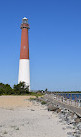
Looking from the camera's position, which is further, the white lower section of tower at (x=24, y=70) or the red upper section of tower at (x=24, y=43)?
the red upper section of tower at (x=24, y=43)

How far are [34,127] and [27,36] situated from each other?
3210cm

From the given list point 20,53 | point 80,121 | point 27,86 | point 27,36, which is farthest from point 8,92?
point 80,121

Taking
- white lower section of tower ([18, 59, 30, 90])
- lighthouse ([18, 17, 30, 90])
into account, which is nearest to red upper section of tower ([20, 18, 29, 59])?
lighthouse ([18, 17, 30, 90])

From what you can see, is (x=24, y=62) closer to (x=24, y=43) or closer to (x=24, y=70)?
(x=24, y=70)

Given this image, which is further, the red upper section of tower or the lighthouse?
the red upper section of tower

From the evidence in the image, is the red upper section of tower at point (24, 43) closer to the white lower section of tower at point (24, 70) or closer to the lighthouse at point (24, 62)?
the lighthouse at point (24, 62)

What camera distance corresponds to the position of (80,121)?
13.7 m

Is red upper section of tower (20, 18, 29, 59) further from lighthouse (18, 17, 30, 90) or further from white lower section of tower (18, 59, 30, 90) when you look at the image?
white lower section of tower (18, 59, 30, 90)

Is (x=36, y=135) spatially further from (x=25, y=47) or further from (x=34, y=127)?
(x=25, y=47)

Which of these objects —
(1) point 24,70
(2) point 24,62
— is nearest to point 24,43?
(2) point 24,62

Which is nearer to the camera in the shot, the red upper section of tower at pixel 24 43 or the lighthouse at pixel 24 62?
the lighthouse at pixel 24 62

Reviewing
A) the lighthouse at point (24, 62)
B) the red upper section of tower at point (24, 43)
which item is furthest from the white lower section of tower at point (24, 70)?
the red upper section of tower at point (24, 43)

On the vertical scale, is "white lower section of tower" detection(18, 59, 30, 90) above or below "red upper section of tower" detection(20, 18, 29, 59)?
below

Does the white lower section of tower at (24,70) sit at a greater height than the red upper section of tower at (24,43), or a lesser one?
lesser
